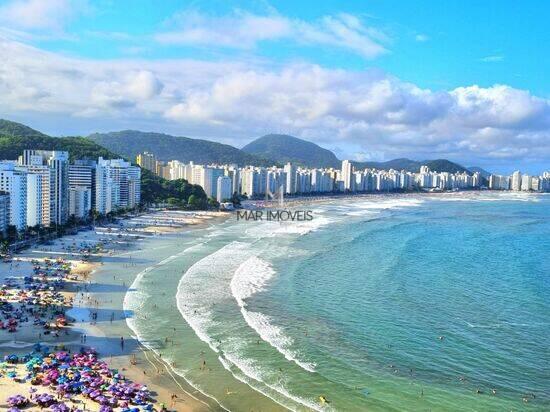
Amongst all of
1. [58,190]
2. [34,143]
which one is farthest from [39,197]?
[34,143]

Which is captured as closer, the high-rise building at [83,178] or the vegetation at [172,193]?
the high-rise building at [83,178]

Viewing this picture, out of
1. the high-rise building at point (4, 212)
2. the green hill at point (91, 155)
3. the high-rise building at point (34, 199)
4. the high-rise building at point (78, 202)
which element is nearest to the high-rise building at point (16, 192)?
the high-rise building at point (4, 212)

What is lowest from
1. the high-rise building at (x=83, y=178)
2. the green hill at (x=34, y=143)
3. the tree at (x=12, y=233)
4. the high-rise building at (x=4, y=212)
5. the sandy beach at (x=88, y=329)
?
the sandy beach at (x=88, y=329)

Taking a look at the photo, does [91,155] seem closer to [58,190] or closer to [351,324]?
[58,190]

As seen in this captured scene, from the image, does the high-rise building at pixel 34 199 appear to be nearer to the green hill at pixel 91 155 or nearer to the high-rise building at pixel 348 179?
the green hill at pixel 91 155

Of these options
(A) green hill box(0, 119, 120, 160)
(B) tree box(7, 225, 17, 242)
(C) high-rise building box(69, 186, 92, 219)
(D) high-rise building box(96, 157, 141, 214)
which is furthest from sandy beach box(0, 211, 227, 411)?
(A) green hill box(0, 119, 120, 160)

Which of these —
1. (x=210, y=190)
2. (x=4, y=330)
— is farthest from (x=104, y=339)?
(x=210, y=190)
